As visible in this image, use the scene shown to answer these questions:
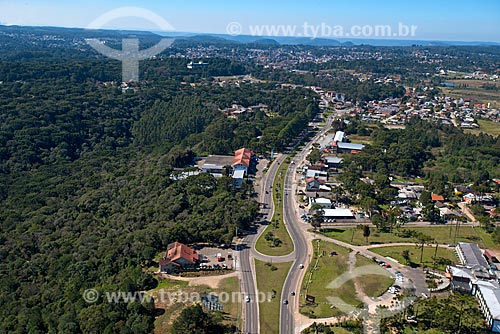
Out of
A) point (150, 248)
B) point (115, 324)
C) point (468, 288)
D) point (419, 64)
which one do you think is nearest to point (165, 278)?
point (150, 248)

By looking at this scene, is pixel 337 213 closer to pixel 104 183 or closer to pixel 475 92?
pixel 104 183

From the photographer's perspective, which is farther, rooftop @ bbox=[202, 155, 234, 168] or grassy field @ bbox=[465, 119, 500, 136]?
grassy field @ bbox=[465, 119, 500, 136]

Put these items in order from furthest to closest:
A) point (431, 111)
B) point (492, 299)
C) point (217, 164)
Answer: point (431, 111) < point (217, 164) < point (492, 299)

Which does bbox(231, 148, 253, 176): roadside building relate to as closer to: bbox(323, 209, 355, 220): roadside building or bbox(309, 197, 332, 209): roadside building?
bbox(309, 197, 332, 209): roadside building

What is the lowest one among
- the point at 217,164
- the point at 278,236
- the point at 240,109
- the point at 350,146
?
the point at 278,236

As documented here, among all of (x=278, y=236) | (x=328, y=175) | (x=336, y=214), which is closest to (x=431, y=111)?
(x=328, y=175)

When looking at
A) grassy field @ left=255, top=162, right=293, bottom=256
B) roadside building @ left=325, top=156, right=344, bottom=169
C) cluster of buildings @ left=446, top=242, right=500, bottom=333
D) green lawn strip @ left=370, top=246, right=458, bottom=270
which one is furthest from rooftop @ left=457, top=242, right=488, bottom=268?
roadside building @ left=325, top=156, right=344, bottom=169

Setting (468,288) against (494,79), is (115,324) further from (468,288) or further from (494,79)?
(494,79)
